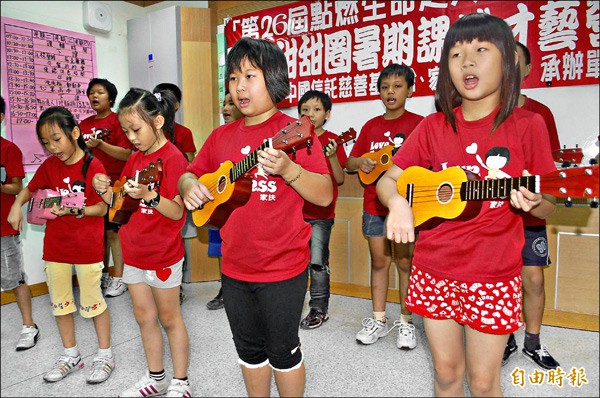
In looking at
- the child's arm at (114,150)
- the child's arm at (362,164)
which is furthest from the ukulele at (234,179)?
the child's arm at (362,164)

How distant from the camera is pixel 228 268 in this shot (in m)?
1.25

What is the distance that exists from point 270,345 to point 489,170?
0.78 meters

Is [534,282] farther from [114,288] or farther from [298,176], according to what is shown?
[114,288]

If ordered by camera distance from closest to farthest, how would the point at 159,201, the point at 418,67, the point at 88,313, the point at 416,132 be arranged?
the point at 416,132 → the point at 159,201 → the point at 88,313 → the point at 418,67

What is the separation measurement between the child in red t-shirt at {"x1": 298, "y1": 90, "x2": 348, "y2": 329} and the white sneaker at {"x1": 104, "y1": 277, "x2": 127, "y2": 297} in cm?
101

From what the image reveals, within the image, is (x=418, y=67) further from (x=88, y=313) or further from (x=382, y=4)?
(x=88, y=313)

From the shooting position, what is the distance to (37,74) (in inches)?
44.6

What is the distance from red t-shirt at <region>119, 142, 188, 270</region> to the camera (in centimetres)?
157

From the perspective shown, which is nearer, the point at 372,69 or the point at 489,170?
the point at 489,170

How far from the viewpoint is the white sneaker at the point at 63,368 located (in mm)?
1388

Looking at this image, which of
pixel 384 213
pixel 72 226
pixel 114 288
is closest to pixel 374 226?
pixel 384 213

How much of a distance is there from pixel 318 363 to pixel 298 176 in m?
1.18

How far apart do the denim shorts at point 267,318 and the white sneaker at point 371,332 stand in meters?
1.01

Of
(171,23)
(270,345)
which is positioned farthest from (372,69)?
(270,345)
